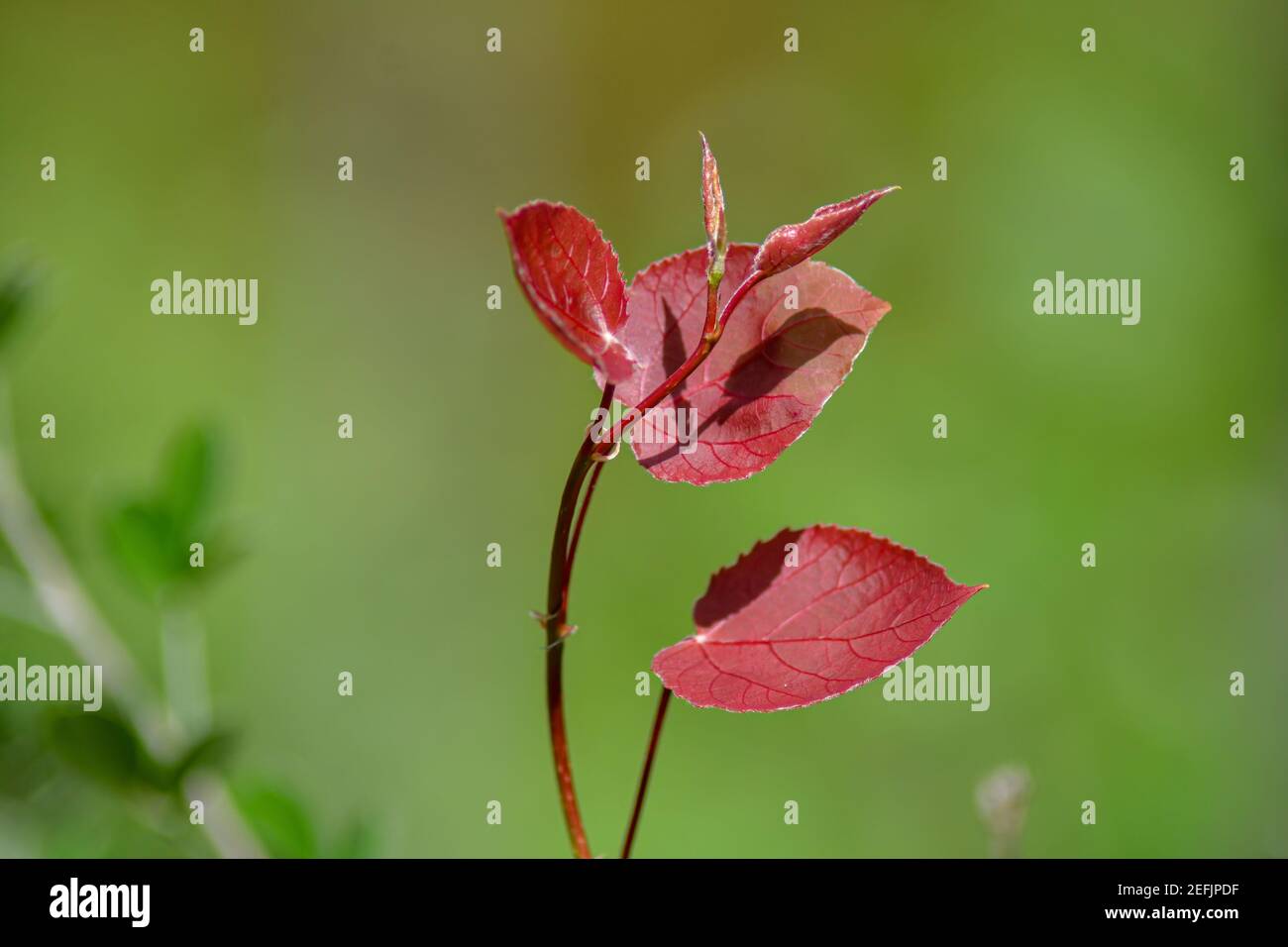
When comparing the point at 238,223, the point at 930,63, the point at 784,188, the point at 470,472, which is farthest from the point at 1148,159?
the point at 238,223

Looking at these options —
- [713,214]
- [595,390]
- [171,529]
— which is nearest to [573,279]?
[713,214]

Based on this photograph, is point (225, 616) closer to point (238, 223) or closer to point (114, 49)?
point (238, 223)

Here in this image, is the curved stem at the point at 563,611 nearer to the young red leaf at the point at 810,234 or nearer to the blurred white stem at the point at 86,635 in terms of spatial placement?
the young red leaf at the point at 810,234

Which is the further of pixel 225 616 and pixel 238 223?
pixel 238 223

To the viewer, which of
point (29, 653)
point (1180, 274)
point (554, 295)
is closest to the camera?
point (554, 295)

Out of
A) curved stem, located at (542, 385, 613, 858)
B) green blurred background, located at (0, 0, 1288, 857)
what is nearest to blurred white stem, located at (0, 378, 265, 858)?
curved stem, located at (542, 385, 613, 858)

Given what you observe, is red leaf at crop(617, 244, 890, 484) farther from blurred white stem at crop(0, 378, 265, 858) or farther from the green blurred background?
the green blurred background
